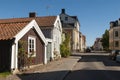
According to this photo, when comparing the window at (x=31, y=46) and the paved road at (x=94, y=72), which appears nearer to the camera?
the paved road at (x=94, y=72)

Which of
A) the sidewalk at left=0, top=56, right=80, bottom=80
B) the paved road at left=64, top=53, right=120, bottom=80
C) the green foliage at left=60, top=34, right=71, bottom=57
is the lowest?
the paved road at left=64, top=53, right=120, bottom=80

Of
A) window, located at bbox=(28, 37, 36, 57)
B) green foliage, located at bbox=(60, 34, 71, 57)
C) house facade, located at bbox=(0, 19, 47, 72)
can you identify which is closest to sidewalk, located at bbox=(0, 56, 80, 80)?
house facade, located at bbox=(0, 19, 47, 72)

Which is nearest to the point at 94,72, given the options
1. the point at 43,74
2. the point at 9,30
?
the point at 43,74

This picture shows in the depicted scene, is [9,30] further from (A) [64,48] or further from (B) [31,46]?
(A) [64,48]

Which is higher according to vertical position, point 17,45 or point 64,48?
point 17,45

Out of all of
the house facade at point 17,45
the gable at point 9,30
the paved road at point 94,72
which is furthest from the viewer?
the gable at point 9,30

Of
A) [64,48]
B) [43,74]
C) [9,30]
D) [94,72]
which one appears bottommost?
[94,72]

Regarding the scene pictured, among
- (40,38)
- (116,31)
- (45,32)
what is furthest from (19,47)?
(116,31)

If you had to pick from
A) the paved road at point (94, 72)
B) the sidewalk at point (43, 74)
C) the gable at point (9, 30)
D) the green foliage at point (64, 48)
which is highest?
the gable at point (9, 30)

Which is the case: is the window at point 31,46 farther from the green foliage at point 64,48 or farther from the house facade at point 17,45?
the green foliage at point 64,48

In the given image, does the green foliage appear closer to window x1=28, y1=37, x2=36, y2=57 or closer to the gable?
window x1=28, y1=37, x2=36, y2=57

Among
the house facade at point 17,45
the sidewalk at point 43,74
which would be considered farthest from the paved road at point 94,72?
the house facade at point 17,45

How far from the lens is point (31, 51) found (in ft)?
71.3

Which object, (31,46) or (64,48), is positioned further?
(64,48)
